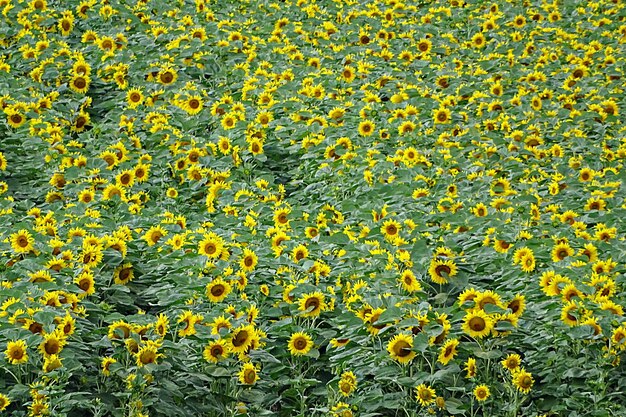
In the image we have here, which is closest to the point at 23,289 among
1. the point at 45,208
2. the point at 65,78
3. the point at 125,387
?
the point at 125,387

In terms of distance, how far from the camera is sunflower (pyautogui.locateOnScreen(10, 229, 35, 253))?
4570 mm

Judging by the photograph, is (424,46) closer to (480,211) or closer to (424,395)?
(480,211)

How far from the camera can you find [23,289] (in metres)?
4.19

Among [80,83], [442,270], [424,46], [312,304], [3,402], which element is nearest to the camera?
[3,402]

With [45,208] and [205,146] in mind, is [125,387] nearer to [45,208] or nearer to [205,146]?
[45,208]

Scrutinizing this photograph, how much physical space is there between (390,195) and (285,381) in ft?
5.66

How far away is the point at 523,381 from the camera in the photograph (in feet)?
13.0

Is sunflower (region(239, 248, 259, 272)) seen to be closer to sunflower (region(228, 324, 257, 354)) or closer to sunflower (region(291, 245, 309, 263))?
sunflower (region(291, 245, 309, 263))

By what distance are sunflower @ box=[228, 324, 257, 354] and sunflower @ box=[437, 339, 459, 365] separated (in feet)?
2.51

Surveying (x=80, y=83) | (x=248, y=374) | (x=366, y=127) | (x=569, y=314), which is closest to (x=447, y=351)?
(x=569, y=314)

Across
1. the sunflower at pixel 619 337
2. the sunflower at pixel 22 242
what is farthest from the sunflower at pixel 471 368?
the sunflower at pixel 22 242

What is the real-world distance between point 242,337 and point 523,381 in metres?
1.14

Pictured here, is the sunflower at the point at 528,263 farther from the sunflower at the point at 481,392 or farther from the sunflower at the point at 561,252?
the sunflower at the point at 481,392

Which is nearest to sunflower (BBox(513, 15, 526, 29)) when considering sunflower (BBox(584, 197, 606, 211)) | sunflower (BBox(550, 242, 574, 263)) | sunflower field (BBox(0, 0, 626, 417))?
sunflower field (BBox(0, 0, 626, 417))
